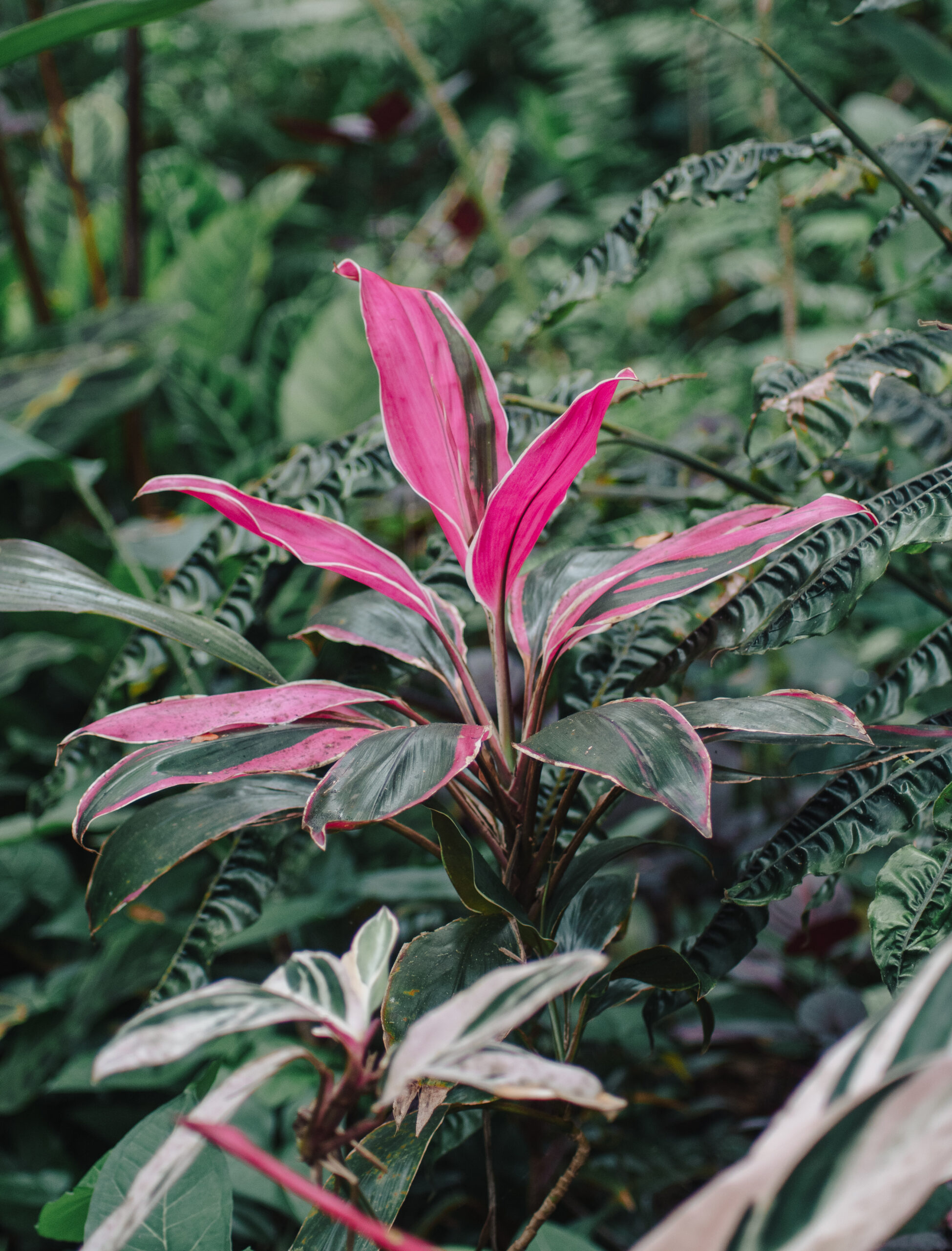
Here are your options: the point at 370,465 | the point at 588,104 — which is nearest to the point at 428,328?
the point at 370,465

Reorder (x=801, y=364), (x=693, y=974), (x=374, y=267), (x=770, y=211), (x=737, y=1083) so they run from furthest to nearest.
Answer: (x=374, y=267)
(x=770, y=211)
(x=737, y=1083)
(x=801, y=364)
(x=693, y=974)

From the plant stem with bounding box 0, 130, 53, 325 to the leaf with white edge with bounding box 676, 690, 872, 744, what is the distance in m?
1.20

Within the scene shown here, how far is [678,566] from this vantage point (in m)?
0.42

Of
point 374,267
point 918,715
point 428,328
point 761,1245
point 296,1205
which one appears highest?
point 428,328

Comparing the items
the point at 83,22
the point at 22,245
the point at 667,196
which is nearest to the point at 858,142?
the point at 667,196

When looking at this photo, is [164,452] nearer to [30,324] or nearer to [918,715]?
[30,324]

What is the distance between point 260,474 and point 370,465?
530 millimetres

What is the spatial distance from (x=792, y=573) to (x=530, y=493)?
0.15 metres

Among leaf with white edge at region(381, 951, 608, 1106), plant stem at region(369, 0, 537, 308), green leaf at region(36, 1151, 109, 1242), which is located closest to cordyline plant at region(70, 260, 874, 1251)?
leaf with white edge at region(381, 951, 608, 1106)

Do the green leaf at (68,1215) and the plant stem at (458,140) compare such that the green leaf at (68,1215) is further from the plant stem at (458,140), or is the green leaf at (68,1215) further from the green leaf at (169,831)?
the plant stem at (458,140)

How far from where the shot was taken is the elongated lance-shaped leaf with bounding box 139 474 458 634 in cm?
39

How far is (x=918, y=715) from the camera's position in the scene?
96 cm

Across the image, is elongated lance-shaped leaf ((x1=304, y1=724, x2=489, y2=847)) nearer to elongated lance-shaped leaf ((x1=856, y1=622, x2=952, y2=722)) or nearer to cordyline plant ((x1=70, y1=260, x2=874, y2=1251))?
cordyline plant ((x1=70, y1=260, x2=874, y2=1251))

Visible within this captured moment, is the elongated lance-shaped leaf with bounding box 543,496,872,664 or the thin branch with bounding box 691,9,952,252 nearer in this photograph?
the elongated lance-shaped leaf with bounding box 543,496,872,664
